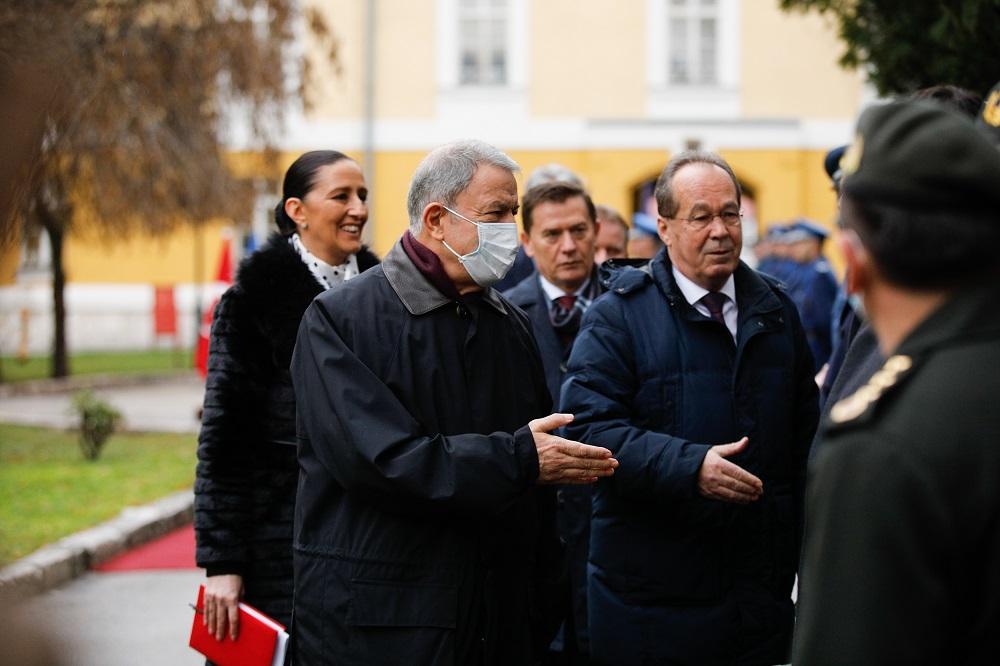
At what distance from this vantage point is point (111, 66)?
49.1ft

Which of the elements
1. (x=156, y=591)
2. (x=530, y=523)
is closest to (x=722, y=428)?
(x=530, y=523)

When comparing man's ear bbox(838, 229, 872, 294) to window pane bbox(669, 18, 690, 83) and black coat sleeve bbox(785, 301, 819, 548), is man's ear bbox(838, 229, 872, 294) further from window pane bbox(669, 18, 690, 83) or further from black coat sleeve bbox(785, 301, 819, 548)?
window pane bbox(669, 18, 690, 83)

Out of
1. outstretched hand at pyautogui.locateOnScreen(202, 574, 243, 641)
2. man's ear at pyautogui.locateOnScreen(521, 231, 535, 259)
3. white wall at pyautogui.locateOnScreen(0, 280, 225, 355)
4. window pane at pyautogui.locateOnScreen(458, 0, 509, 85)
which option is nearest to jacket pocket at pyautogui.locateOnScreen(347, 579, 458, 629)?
outstretched hand at pyautogui.locateOnScreen(202, 574, 243, 641)

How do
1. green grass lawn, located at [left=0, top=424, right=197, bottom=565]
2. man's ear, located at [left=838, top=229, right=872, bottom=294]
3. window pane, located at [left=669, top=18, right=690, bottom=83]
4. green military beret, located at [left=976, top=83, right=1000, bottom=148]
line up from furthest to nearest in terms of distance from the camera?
window pane, located at [left=669, top=18, right=690, bottom=83] < green grass lawn, located at [left=0, top=424, right=197, bottom=565] < green military beret, located at [left=976, top=83, right=1000, bottom=148] < man's ear, located at [left=838, top=229, right=872, bottom=294]

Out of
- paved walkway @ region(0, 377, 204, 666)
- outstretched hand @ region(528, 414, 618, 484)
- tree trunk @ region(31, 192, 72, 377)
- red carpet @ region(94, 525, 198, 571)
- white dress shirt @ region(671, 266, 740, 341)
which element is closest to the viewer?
outstretched hand @ region(528, 414, 618, 484)

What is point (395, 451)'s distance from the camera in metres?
3.02

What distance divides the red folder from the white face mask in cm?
113

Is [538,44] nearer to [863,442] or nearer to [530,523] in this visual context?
[530,523]

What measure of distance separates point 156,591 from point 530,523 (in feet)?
16.3

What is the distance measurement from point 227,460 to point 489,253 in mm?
1170

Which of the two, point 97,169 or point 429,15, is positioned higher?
point 429,15

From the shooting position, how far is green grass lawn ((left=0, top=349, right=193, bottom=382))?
930 inches

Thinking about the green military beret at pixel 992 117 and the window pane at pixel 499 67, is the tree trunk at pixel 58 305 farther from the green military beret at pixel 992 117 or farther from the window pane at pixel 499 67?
the green military beret at pixel 992 117

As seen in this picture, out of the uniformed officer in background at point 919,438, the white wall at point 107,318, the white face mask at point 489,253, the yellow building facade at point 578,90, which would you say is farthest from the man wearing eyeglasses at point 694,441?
the white wall at point 107,318
